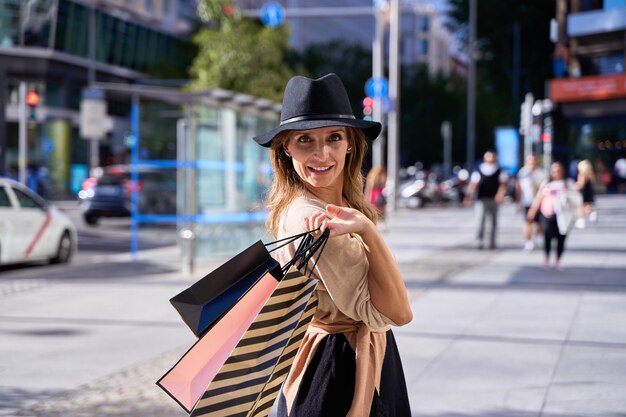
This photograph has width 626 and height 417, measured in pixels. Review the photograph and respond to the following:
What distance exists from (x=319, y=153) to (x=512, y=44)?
1704 inches

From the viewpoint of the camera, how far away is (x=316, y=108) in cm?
259

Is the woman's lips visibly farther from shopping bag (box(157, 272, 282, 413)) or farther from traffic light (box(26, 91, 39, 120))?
traffic light (box(26, 91, 39, 120))

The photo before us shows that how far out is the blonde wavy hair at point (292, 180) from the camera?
8.93ft

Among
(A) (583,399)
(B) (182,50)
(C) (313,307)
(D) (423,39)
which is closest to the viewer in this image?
(C) (313,307)

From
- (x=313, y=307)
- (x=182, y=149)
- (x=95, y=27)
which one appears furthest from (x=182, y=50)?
(x=313, y=307)

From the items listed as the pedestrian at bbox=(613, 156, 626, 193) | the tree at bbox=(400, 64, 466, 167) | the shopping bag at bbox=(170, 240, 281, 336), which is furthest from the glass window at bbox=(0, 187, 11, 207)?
the tree at bbox=(400, 64, 466, 167)

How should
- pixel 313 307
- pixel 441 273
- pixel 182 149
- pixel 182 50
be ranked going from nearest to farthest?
pixel 313 307, pixel 441 273, pixel 182 149, pixel 182 50

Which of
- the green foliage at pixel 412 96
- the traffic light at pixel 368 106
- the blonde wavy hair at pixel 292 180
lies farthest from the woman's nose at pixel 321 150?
the green foliage at pixel 412 96

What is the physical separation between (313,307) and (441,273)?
424 inches

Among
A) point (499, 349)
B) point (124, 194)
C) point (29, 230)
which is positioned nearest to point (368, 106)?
point (124, 194)

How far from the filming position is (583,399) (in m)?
5.79

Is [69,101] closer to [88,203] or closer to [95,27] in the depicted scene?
[95,27]

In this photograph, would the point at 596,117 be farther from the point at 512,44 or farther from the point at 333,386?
the point at 333,386

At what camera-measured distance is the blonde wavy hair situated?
2.72 metres
